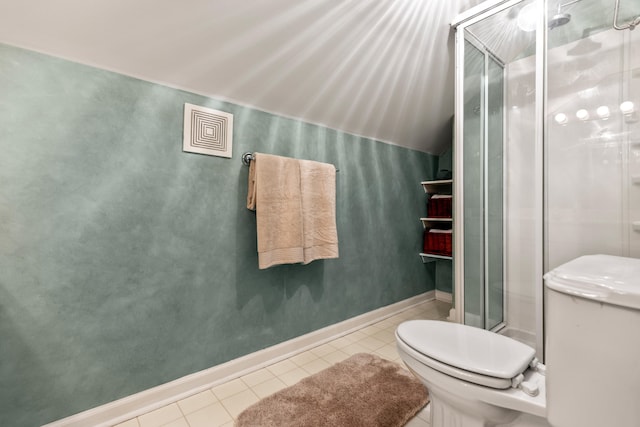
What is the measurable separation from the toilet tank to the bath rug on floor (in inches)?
31.5

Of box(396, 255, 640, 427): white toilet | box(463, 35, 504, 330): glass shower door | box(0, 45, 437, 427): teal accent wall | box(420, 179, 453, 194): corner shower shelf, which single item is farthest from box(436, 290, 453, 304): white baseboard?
box(396, 255, 640, 427): white toilet

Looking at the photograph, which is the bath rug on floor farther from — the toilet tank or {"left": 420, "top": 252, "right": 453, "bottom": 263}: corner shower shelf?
{"left": 420, "top": 252, "right": 453, "bottom": 263}: corner shower shelf

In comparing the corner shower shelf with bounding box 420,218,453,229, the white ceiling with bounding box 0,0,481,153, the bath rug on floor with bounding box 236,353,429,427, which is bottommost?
the bath rug on floor with bounding box 236,353,429,427

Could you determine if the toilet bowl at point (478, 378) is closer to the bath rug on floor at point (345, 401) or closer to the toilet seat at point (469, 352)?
the toilet seat at point (469, 352)

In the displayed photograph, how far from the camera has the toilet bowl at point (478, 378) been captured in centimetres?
83

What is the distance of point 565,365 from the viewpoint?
70 cm

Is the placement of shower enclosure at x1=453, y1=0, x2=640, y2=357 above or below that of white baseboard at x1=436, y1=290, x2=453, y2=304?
above

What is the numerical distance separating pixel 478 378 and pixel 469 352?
0.39ft

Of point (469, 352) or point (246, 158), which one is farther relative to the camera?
point (246, 158)

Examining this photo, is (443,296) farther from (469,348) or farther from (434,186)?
(469,348)

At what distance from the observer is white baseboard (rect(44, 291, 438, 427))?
1249 mm

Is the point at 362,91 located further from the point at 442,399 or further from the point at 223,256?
the point at 442,399

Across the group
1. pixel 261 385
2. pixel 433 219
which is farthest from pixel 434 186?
pixel 261 385

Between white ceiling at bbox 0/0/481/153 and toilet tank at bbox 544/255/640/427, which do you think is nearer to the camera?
toilet tank at bbox 544/255/640/427
